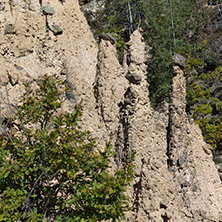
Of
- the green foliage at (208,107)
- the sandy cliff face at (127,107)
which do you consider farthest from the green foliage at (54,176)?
the green foliage at (208,107)

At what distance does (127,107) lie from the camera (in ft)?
21.8

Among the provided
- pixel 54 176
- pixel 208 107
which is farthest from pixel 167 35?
pixel 54 176

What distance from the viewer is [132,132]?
645cm

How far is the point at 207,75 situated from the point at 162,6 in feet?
16.2

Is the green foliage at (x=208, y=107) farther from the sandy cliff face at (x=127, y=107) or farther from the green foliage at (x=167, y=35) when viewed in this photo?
the sandy cliff face at (x=127, y=107)

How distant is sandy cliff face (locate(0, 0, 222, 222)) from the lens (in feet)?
16.5

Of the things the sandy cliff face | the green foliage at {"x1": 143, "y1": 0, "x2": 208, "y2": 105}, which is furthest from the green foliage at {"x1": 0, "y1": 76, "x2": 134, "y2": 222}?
the green foliage at {"x1": 143, "y1": 0, "x2": 208, "y2": 105}

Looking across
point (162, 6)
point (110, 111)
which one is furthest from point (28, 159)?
point (162, 6)

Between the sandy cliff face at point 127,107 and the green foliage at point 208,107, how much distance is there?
263 inches

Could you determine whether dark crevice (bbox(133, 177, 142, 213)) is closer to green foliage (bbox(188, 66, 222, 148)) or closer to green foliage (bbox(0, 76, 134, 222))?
green foliage (bbox(0, 76, 134, 222))

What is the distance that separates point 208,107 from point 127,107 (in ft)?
29.8

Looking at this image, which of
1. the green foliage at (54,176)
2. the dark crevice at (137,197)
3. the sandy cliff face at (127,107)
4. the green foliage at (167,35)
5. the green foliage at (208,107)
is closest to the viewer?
the green foliage at (54,176)

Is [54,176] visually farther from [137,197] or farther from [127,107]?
[127,107]

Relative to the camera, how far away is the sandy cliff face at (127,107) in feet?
16.5
